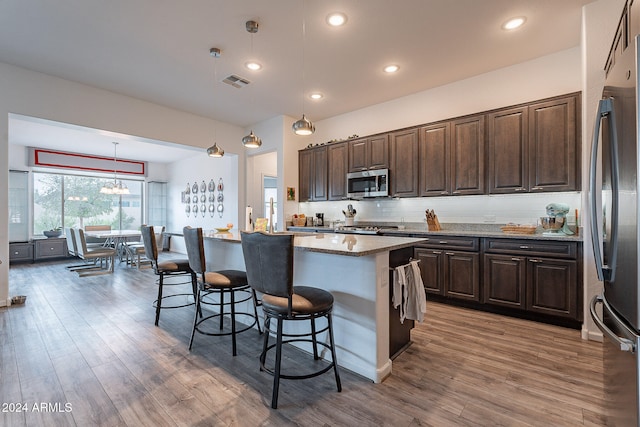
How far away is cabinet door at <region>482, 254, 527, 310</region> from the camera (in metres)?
3.10

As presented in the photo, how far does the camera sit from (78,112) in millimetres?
4078

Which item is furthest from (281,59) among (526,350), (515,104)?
(526,350)

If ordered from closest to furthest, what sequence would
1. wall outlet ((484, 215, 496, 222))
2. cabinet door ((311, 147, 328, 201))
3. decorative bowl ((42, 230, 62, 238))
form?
1. wall outlet ((484, 215, 496, 222))
2. cabinet door ((311, 147, 328, 201))
3. decorative bowl ((42, 230, 62, 238))

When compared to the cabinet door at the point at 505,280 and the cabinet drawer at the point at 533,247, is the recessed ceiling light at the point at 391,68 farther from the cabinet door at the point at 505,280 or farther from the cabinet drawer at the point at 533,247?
the cabinet door at the point at 505,280

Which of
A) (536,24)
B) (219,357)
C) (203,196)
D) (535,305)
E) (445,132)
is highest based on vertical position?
(536,24)

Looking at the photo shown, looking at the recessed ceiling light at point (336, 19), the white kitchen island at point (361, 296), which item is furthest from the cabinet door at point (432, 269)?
the recessed ceiling light at point (336, 19)

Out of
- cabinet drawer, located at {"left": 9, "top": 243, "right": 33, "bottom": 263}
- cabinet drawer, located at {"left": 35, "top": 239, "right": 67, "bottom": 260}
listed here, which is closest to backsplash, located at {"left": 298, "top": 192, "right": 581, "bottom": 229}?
cabinet drawer, located at {"left": 35, "top": 239, "right": 67, "bottom": 260}

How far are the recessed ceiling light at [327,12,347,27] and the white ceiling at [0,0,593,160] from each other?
6 centimetres

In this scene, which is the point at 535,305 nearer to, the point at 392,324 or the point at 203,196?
the point at 392,324

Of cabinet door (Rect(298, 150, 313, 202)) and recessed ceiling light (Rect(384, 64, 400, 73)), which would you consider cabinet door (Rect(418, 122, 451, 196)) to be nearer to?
recessed ceiling light (Rect(384, 64, 400, 73))

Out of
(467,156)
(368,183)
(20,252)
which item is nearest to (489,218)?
(467,156)

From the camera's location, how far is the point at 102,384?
1965mm

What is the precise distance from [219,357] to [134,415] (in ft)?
2.40

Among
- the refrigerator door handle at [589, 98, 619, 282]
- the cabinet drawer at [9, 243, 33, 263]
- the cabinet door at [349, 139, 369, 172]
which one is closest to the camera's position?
the refrigerator door handle at [589, 98, 619, 282]
